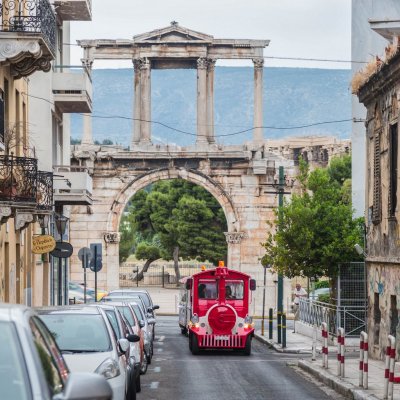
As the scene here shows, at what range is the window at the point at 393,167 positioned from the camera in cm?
2700

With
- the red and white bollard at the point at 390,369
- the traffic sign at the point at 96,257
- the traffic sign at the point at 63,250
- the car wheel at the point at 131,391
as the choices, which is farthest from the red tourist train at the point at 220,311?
the red and white bollard at the point at 390,369

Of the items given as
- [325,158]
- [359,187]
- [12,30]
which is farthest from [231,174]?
[325,158]

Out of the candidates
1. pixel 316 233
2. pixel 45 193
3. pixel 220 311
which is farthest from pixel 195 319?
pixel 45 193

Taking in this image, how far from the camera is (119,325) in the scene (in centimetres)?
1886

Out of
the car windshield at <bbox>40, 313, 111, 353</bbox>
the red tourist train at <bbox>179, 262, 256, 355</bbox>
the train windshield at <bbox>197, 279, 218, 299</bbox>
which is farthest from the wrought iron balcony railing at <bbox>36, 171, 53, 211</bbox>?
the car windshield at <bbox>40, 313, 111, 353</bbox>

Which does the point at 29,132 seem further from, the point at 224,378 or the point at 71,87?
the point at 71,87

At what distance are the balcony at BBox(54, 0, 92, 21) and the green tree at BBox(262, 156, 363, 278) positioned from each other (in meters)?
8.59

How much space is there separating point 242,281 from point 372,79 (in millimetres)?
8540

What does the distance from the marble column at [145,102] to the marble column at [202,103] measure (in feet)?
8.06

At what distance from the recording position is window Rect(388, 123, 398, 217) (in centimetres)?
2700

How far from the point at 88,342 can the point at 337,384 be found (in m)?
7.79

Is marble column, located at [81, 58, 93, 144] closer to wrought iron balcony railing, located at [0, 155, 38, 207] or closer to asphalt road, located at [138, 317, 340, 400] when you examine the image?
asphalt road, located at [138, 317, 340, 400]

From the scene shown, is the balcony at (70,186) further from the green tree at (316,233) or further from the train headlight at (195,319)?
the train headlight at (195,319)

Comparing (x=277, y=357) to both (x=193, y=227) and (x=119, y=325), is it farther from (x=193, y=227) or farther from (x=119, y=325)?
(x=193, y=227)
